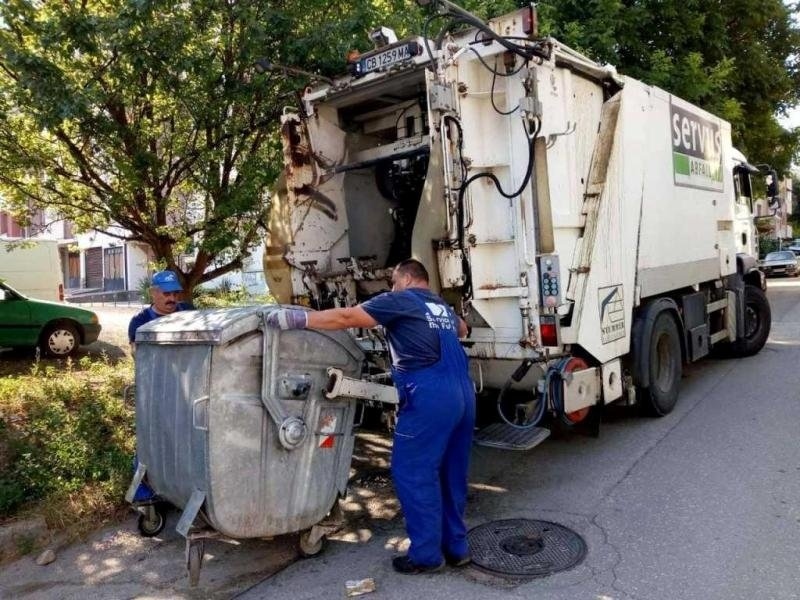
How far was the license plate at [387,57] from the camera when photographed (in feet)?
15.0

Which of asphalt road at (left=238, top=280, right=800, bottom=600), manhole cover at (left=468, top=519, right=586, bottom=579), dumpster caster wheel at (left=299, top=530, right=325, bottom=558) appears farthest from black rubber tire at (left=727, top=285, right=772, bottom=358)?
dumpster caster wheel at (left=299, top=530, right=325, bottom=558)

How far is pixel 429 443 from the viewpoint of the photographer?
3.31m

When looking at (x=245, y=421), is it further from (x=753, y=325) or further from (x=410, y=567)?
(x=753, y=325)

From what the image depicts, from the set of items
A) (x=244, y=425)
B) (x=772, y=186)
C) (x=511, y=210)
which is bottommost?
(x=244, y=425)

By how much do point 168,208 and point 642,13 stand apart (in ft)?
26.4

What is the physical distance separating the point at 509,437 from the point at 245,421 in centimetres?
188

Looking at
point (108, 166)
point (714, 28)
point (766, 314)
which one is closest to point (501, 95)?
point (108, 166)

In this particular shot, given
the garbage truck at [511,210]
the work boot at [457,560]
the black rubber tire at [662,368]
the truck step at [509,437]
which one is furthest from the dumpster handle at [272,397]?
the black rubber tire at [662,368]

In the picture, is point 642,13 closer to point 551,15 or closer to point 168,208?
point 551,15

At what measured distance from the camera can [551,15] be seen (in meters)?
10.2

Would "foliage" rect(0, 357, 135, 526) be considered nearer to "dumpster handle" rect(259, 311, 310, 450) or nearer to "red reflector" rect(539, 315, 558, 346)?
"dumpster handle" rect(259, 311, 310, 450)

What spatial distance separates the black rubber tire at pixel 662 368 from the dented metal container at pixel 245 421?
3081mm

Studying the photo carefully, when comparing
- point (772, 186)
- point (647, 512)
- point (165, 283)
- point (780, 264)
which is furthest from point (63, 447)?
point (780, 264)

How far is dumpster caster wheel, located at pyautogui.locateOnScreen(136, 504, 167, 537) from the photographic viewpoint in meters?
4.11
